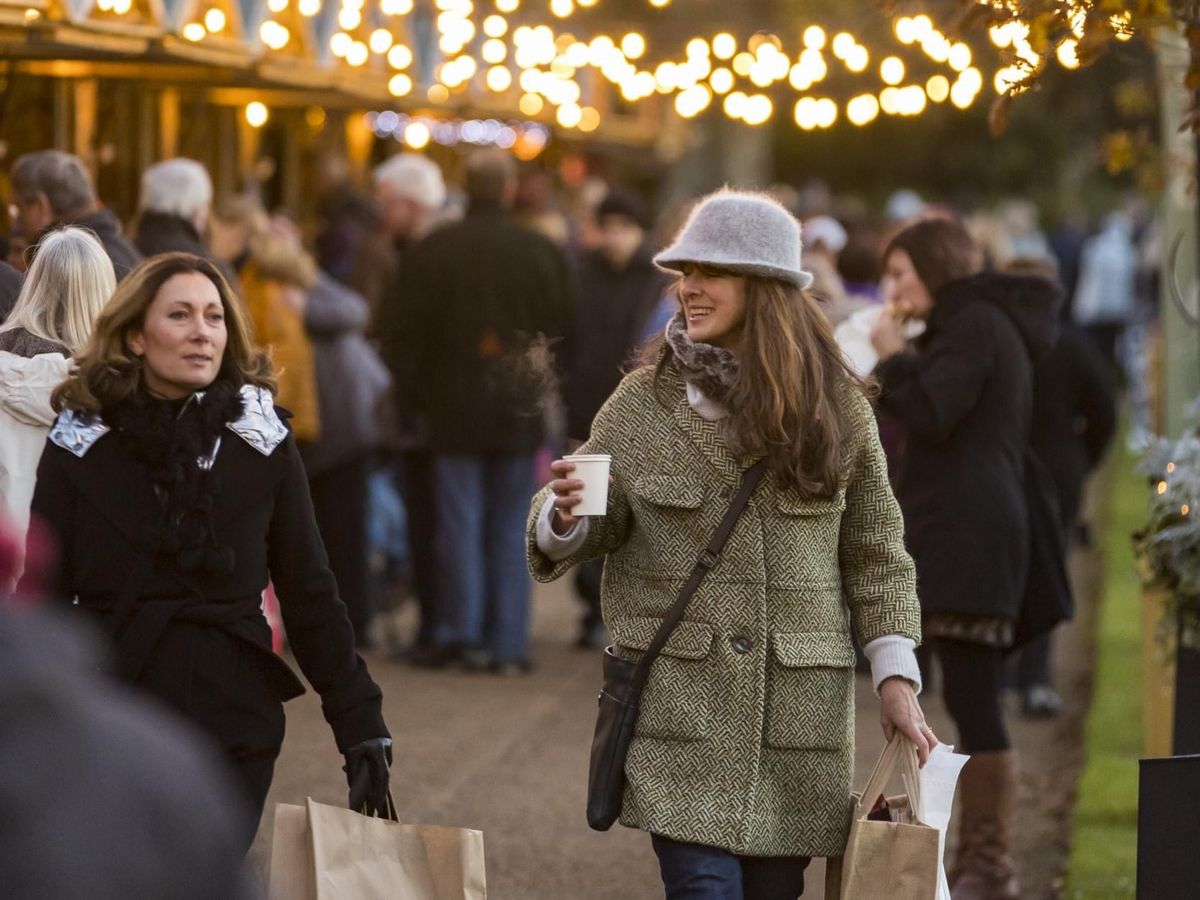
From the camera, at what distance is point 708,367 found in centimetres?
421

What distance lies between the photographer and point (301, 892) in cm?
395

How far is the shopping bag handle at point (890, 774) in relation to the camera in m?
4.10

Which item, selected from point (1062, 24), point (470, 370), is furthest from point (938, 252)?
point (470, 370)

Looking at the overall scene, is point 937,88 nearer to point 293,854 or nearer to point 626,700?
point 626,700

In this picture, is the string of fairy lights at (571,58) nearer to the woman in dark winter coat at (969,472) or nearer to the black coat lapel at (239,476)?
the woman in dark winter coat at (969,472)

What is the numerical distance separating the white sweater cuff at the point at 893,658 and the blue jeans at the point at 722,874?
41 cm

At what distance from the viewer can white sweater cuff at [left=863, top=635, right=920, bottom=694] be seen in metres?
4.17

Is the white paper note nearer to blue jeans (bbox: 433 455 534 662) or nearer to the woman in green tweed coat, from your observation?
the woman in green tweed coat

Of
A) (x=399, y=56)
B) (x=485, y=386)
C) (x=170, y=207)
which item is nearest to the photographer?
(x=170, y=207)

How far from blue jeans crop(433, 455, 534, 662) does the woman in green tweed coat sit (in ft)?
17.6

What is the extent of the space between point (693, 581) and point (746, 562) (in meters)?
0.11

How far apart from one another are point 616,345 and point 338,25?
260cm

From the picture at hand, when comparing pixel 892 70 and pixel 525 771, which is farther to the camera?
pixel 892 70

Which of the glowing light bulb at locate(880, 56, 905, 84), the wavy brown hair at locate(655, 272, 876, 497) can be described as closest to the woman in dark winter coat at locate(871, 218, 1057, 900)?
the wavy brown hair at locate(655, 272, 876, 497)
